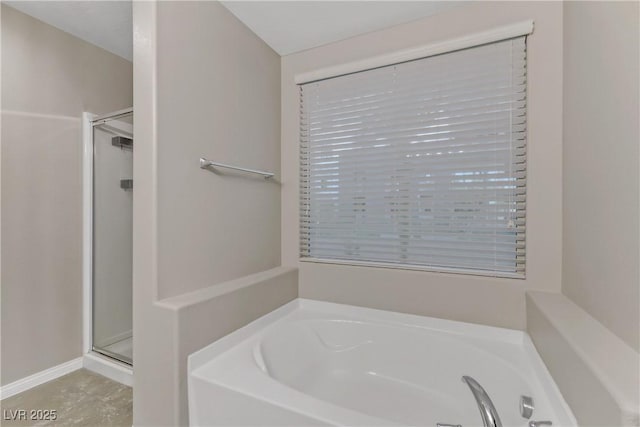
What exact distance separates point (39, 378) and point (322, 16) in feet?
9.55

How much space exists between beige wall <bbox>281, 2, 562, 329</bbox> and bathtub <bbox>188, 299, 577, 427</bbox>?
0.30 feet

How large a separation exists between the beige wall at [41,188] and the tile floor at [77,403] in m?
0.17

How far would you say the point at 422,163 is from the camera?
171 centimetres

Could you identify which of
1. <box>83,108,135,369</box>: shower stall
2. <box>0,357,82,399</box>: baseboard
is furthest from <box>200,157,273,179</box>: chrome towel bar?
<box>0,357,82,399</box>: baseboard

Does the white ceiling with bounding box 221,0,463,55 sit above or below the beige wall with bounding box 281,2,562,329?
above

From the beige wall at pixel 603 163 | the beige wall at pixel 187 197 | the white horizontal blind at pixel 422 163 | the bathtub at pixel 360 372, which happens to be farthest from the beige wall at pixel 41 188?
the beige wall at pixel 603 163

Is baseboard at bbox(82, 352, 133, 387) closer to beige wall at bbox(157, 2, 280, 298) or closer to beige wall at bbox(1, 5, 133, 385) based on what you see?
beige wall at bbox(1, 5, 133, 385)

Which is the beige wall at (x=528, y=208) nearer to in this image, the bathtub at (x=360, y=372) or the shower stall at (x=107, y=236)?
the bathtub at (x=360, y=372)

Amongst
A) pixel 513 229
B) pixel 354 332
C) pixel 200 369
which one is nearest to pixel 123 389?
pixel 200 369

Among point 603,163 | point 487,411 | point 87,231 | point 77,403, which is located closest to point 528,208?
point 603,163

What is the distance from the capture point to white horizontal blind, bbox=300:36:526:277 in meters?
1.53

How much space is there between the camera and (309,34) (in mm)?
1880

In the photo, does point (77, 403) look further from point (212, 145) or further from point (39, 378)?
point (212, 145)

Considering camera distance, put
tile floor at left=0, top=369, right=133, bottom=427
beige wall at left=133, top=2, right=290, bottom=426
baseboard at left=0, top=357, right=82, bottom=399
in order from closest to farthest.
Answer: beige wall at left=133, top=2, right=290, bottom=426
tile floor at left=0, top=369, right=133, bottom=427
baseboard at left=0, top=357, right=82, bottom=399
